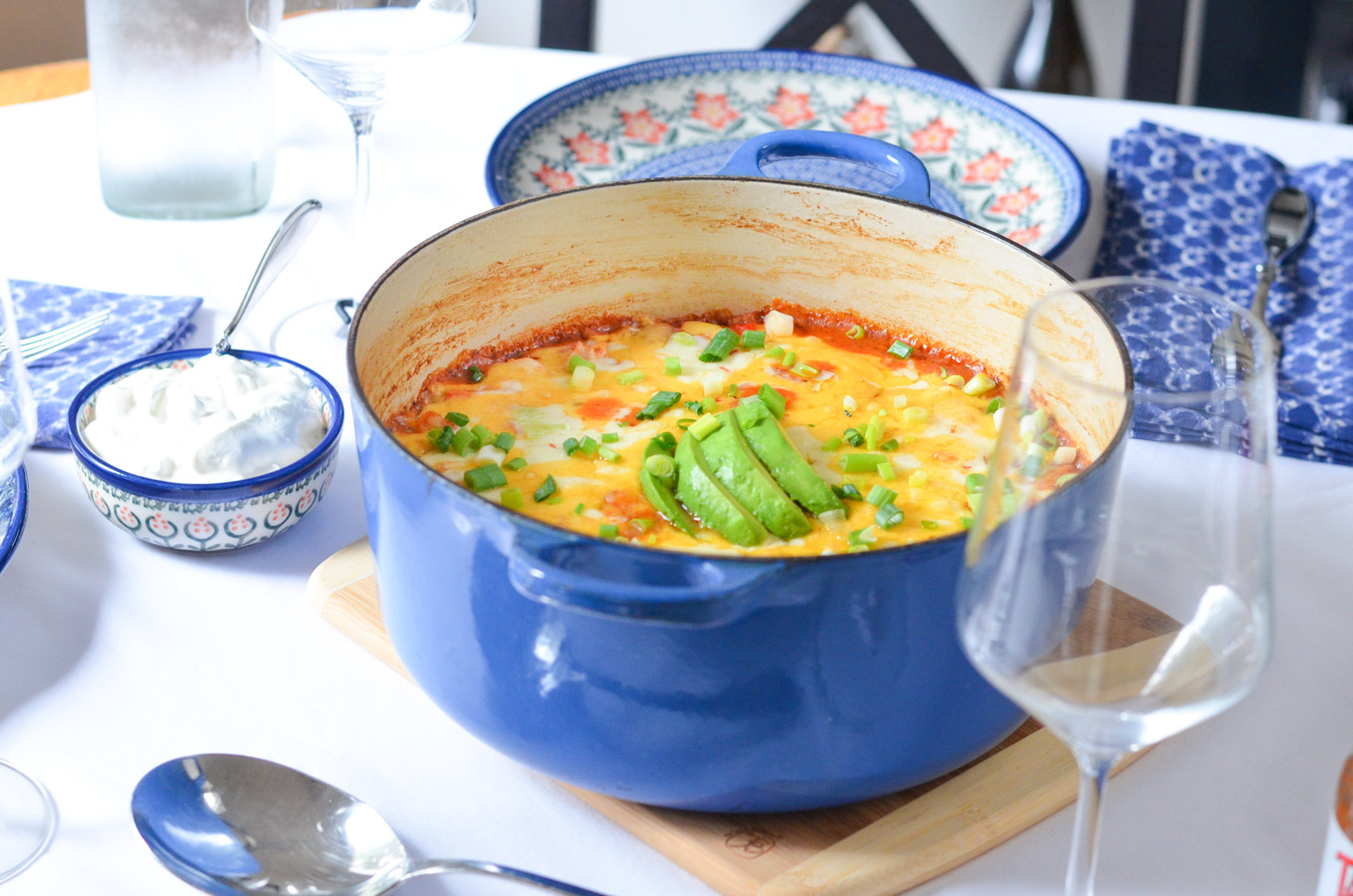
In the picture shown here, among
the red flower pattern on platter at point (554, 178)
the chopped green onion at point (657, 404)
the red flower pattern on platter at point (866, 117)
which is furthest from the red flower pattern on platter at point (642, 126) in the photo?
the chopped green onion at point (657, 404)

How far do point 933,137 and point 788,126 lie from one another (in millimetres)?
199

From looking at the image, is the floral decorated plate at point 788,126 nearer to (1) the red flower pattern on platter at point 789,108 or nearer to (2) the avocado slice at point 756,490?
(1) the red flower pattern on platter at point 789,108

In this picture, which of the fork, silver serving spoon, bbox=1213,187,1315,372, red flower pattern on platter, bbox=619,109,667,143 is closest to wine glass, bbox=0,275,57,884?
the fork

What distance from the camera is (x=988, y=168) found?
172 centimetres

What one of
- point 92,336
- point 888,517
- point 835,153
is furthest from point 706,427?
point 92,336

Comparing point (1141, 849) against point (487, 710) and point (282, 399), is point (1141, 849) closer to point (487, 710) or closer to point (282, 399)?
Answer: point (487, 710)

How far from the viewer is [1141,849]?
896 mm

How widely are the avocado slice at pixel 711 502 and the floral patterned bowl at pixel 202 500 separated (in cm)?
33

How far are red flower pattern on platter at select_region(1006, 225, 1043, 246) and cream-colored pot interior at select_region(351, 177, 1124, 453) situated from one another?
15.4 inches

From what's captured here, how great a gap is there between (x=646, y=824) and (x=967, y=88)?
1.24m

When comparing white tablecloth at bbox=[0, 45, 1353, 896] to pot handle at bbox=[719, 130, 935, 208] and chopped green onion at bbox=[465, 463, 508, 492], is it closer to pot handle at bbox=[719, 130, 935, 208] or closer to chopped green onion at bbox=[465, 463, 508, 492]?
chopped green onion at bbox=[465, 463, 508, 492]

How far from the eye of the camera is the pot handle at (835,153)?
121 centimetres

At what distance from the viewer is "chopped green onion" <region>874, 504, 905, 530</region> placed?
38.5 inches

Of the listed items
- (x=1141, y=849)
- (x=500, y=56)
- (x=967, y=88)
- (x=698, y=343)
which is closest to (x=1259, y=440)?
(x=1141, y=849)
